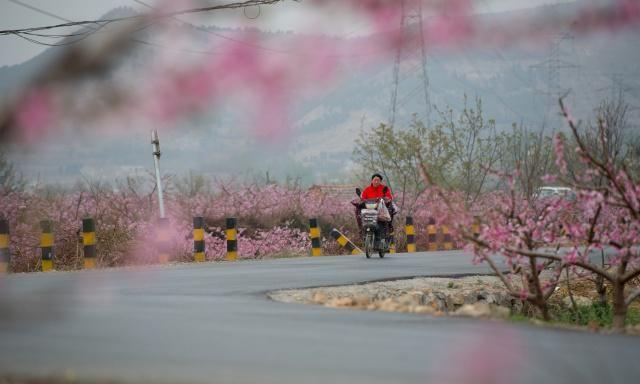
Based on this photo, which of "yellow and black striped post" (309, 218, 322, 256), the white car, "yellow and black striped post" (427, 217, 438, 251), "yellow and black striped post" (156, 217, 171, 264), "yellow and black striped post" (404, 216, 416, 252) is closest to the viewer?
the white car

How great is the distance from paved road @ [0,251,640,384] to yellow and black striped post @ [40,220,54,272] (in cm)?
1138

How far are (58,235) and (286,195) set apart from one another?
10.9m

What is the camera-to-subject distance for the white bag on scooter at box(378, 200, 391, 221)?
2577 centimetres

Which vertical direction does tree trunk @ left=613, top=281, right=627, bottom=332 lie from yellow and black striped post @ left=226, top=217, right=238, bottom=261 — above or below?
below

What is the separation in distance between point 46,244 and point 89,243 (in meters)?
1.16

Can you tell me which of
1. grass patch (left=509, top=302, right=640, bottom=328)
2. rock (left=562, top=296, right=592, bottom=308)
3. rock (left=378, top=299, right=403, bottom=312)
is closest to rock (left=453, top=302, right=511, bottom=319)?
rock (left=378, top=299, right=403, bottom=312)

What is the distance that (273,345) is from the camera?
8070mm

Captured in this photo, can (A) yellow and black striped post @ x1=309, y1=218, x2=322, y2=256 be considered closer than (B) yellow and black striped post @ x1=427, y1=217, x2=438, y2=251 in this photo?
Yes

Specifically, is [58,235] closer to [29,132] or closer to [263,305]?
[263,305]

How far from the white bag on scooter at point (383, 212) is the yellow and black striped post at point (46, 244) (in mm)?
7220

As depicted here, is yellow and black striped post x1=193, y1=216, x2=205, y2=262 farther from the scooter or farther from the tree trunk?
the tree trunk

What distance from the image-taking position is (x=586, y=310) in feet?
58.4

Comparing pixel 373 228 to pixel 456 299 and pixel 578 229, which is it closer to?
pixel 456 299

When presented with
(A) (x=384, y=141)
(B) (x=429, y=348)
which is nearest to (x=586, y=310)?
(B) (x=429, y=348)
